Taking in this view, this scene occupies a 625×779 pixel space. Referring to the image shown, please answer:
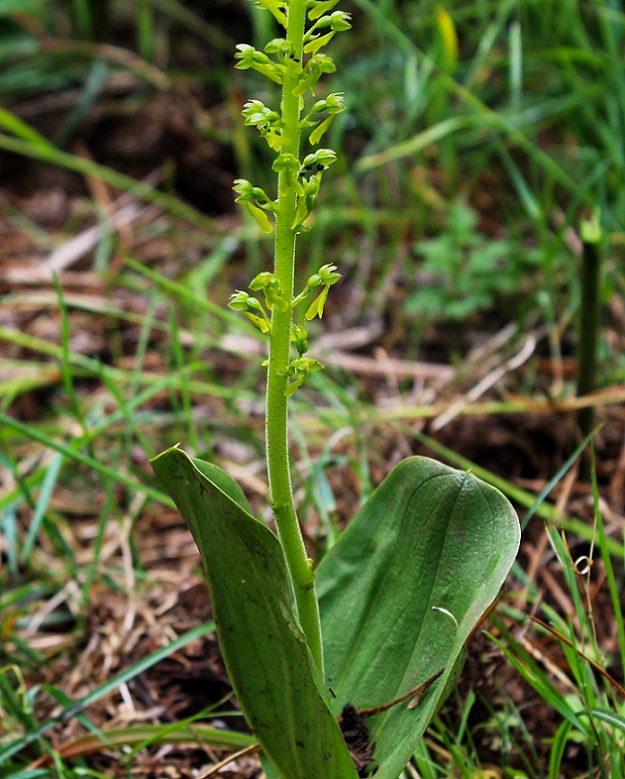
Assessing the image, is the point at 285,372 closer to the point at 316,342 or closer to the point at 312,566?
the point at 312,566

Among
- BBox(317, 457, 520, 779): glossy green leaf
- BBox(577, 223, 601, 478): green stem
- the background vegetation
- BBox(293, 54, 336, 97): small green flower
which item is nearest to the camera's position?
BBox(293, 54, 336, 97): small green flower

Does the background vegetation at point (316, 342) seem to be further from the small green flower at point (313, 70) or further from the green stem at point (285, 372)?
the small green flower at point (313, 70)

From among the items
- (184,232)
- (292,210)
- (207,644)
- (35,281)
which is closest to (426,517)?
(292,210)

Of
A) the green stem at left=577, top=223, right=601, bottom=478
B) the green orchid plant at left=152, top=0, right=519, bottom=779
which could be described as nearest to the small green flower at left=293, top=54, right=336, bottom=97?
the green orchid plant at left=152, top=0, right=519, bottom=779

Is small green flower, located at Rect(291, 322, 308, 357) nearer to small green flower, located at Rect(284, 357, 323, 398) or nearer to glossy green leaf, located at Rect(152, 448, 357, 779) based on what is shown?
small green flower, located at Rect(284, 357, 323, 398)

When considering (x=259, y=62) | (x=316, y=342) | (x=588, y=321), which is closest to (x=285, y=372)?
(x=259, y=62)

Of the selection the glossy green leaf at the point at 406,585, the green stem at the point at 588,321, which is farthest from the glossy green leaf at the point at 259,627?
the green stem at the point at 588,321
